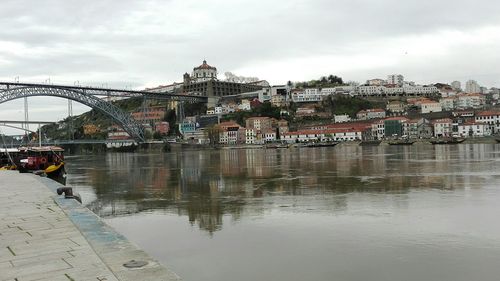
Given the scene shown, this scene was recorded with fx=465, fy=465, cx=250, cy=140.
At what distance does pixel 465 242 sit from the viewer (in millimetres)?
8180

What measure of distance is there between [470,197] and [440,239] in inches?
242

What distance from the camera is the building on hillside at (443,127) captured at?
10786cm

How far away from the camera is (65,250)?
624 centimetres

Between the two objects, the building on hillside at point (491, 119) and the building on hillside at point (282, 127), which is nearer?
the building on hillside at point (491, 119)

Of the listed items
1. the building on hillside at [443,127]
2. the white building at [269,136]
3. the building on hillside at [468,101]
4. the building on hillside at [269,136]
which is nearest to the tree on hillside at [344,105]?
the building on hillside at [269,136]

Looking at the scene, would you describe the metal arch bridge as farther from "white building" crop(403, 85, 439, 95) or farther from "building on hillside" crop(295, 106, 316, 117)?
"white building" crop(403, 85, 439, 95)

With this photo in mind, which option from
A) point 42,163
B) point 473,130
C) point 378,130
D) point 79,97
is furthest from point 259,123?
point 42,163

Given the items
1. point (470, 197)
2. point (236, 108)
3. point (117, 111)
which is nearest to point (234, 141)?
point (236, 108)

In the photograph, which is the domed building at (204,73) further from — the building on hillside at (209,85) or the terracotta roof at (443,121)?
the terracotta roof at (443,121)

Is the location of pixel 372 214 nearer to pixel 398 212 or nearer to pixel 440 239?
pixel 398 212

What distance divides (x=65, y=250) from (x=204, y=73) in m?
157

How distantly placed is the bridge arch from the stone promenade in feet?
226

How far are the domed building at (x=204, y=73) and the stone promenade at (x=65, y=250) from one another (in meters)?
151

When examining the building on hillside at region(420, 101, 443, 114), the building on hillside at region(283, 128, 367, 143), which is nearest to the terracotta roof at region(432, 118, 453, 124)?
the building on hillside at region(283, 128, 367, 143)
